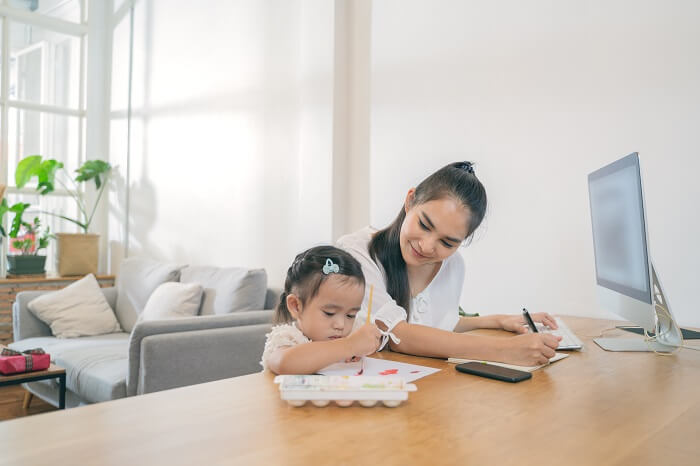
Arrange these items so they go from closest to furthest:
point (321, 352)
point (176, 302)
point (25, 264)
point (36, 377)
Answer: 1. point (321, 352)
2. point (36, 377)
3. point (176, 302)
4. point (25, 264)

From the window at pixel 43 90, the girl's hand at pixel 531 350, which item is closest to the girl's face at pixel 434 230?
the girl's hand at pixel 531 350

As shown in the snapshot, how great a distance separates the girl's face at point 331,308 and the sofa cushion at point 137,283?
274cm

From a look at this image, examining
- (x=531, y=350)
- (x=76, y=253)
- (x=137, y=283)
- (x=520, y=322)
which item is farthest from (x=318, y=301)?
(x=76, y=253)

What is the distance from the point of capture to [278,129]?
11.6 ft

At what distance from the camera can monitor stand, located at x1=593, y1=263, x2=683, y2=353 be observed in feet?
4.83

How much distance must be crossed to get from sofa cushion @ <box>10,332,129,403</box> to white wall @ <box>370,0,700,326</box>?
1.50 meters

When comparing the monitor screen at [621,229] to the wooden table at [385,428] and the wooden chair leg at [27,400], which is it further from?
the wooden chair leg at [27,400]

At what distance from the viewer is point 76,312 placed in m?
3.71

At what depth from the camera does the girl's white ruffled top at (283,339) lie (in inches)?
45.8

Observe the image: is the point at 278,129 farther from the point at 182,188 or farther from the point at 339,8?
the point at 182,188

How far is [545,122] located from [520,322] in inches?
39.0

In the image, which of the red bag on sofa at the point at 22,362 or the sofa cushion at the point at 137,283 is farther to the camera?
the sofa cushion at the point at 137,283

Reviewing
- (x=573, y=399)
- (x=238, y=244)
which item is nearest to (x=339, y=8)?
(x=238, y=244)

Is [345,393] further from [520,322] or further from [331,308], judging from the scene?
[520,322]
